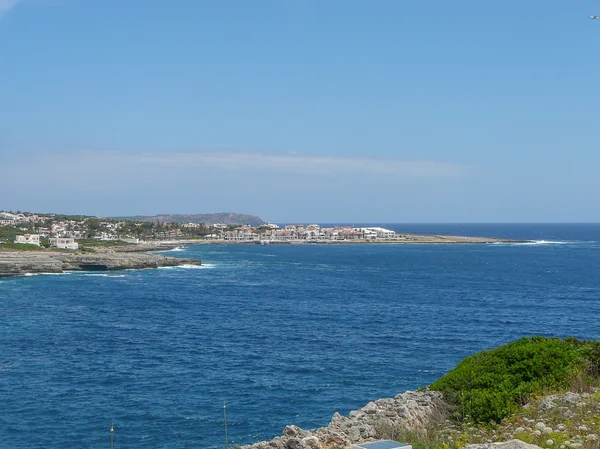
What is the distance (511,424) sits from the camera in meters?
13.3

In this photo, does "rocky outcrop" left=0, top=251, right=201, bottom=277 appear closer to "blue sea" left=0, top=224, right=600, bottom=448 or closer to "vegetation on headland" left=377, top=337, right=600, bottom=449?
"blue sea" left=0, top=224, right=600, bottom=448

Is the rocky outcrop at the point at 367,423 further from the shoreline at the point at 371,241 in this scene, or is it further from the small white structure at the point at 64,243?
the shoreline at the point at 371,241

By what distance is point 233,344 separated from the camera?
34.4m

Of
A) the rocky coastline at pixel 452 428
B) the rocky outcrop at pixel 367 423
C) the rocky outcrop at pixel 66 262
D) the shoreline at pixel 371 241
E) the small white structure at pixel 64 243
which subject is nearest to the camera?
the rocky coastline at pixel 452 428

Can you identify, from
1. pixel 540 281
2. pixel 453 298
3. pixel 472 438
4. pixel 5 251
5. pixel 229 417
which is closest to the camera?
pixel 472 438

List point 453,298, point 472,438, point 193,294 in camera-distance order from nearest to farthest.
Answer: point 472,438
point 453,298
point 193,294

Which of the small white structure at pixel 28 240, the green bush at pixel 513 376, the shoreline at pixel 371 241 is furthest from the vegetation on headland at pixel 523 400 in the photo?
the shoreline at pixel 371 241

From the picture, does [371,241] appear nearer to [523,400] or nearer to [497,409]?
[523,400]

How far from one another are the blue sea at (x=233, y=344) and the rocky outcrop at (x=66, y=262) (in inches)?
538

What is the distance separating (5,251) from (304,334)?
77.0 m

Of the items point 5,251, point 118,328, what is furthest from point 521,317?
point 5,251

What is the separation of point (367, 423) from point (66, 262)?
85.1 meters

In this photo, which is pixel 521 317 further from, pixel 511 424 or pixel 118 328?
pixel 511 424

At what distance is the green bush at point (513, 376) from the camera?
47.6 ft
